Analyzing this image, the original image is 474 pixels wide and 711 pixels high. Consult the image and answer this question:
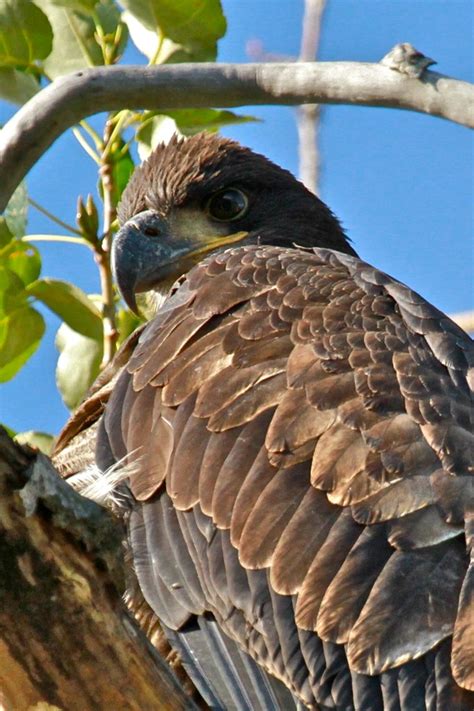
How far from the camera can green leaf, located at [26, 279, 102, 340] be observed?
4.69 meters

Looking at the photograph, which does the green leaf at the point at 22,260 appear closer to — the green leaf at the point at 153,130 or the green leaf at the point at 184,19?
the green leaf at the point at 153,130

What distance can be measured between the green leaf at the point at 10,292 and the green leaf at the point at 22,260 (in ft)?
0.09

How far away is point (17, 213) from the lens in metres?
4.55

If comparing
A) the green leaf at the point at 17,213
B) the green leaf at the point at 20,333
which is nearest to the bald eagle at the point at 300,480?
the green leaf at the point at 20,333

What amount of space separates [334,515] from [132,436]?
821mm

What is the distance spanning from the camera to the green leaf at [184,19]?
438cm

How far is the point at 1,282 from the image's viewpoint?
455 cm

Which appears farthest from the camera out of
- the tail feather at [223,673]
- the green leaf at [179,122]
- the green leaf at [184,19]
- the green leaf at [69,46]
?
the green leaf at [179,122]

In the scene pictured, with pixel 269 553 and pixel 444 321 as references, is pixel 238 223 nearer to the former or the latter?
pixel 444 321

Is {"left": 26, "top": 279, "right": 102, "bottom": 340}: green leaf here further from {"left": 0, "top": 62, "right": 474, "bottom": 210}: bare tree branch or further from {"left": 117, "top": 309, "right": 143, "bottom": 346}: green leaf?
{"left": 0, "top": 62, "right": 474, "bottom": 210}: bare tree branch

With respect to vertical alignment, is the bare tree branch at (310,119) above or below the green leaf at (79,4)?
above

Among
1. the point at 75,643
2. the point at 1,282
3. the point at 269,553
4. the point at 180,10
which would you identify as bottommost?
the point at 75,643

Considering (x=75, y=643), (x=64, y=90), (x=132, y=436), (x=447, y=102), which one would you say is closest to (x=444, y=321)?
A: (x=447, y=102)

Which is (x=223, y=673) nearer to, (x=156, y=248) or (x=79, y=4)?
(x=79, y=4)
